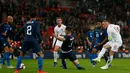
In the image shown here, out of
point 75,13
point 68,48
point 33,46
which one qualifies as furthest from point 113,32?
point 75,13

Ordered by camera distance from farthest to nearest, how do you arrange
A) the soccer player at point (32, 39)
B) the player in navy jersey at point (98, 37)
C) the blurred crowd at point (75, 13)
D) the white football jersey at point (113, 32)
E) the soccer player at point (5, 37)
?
the blurred crowd at point (75, 13) → the player in navy jersey at point (98, 37) → the soccer player at point (5, 37) → the white football jersey at point (113, 32) → the soccer player at point (32, 39)

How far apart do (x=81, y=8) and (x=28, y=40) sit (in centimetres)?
2380

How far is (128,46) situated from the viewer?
31828 mm

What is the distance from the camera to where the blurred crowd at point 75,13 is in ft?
105

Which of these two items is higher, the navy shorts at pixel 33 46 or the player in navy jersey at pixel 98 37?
the navy shorts at pixel 33 46

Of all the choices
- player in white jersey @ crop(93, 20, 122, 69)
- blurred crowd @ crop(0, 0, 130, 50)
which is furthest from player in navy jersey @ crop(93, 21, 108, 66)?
blurred crowd @ crop(0, 0, 130, 50)

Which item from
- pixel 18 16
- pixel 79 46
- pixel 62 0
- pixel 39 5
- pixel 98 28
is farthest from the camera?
pixel 62 0

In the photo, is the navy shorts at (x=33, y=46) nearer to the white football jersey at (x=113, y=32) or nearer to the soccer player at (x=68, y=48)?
the soccer player at (x=68, y=48)

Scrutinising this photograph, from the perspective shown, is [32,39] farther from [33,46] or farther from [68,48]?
[68,48]

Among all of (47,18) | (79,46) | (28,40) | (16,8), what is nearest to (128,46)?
(79,46)

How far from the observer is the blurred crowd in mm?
32125

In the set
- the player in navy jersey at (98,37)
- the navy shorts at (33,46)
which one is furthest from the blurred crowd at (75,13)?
the navy shorts at (33,46)

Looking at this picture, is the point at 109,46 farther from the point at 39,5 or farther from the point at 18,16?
the point at 39,5

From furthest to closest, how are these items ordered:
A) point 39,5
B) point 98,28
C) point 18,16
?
1. point 39,5
2. point 18,16
3. point 98,28
